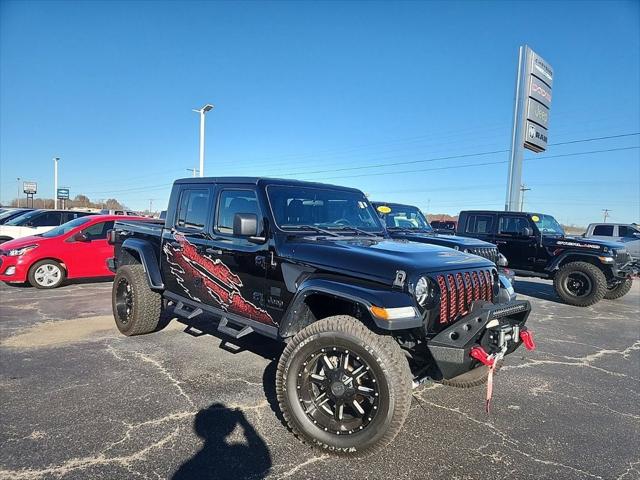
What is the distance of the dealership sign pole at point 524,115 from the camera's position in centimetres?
1627

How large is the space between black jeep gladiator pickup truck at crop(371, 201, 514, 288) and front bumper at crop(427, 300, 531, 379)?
4.01 metres

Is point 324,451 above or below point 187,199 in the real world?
below

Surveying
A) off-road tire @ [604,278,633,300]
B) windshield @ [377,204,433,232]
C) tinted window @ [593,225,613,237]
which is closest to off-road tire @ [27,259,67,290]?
windshield @ [377,204,433,232]

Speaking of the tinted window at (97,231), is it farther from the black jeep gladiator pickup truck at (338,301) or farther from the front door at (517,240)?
the front door at (517,240)

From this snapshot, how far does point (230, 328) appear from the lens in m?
4.13

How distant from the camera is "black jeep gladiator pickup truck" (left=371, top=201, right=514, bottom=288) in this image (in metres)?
7.29

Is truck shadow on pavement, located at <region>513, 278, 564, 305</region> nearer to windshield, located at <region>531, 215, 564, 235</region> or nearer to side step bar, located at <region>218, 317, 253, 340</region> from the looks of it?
windshield, located at <region>531, 215, 564, 235</region>

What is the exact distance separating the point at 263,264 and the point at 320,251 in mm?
629

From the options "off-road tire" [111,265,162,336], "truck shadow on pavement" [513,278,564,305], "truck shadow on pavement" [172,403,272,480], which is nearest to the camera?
"truck shadow on pavement" [172,403,272,480]

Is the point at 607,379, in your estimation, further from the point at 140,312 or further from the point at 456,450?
the point at 140,312

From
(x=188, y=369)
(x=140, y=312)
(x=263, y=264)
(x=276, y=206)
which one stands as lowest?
(x=188, y=369)

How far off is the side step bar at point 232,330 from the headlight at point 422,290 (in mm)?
1656

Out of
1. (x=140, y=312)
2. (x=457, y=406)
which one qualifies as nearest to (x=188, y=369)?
(x=140, y=312)

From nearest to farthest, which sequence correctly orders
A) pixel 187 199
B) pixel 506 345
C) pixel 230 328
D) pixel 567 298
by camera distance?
pixel 506 345 → pixel 230 328 → pixel 187 199 → pixel 567 298
